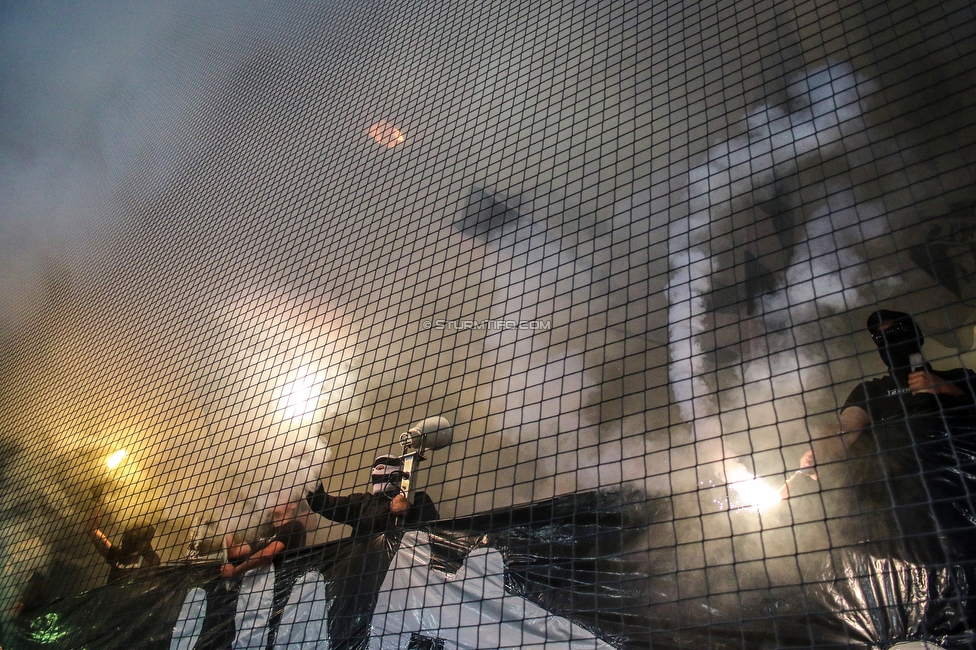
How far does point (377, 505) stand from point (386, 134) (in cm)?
178

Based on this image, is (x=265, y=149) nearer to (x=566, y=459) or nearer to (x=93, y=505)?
(x=93, y=505)

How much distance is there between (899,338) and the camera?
1.83m

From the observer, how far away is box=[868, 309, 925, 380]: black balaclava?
1.73 metres

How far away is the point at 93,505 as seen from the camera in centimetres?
312

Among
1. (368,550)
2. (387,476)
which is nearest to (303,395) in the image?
(387,476)

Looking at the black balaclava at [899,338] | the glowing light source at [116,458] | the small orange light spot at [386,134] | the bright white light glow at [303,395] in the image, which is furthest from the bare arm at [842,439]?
the glowing light source at [116,458]

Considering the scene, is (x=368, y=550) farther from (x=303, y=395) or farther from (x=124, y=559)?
(x=124, y=559)

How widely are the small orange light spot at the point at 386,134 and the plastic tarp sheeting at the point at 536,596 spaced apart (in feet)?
6.08

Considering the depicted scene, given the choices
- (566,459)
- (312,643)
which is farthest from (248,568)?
(566,459)

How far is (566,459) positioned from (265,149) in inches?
88.5

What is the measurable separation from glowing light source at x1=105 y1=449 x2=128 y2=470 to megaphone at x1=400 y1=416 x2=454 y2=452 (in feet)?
5.68

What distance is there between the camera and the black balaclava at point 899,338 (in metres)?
1.73

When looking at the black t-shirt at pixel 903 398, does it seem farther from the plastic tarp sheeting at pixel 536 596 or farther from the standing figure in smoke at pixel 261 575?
the standing figure in smoke at pixel 261 575
